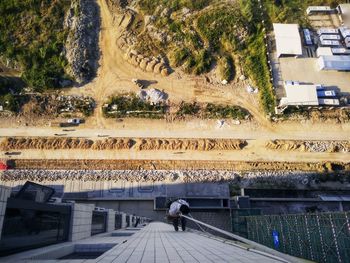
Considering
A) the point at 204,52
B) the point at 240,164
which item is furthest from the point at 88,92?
the point at 240,164

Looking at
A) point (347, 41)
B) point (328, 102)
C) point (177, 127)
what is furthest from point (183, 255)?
point (347, 41)

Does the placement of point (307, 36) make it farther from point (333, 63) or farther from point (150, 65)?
point (150, 65)

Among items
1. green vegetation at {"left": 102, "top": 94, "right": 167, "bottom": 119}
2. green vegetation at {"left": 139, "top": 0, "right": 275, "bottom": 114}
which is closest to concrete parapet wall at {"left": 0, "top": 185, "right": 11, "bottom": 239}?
green vegetation at {"left": 102, "top": 94, "right": 167, "bottom": 119}

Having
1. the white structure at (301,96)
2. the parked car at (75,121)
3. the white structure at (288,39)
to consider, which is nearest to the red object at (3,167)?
the parked car at (75,121)

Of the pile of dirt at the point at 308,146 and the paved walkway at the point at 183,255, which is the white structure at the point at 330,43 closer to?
the pile of dirt at the point at 308,146

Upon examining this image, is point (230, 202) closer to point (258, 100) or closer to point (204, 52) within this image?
point (258, 100)
